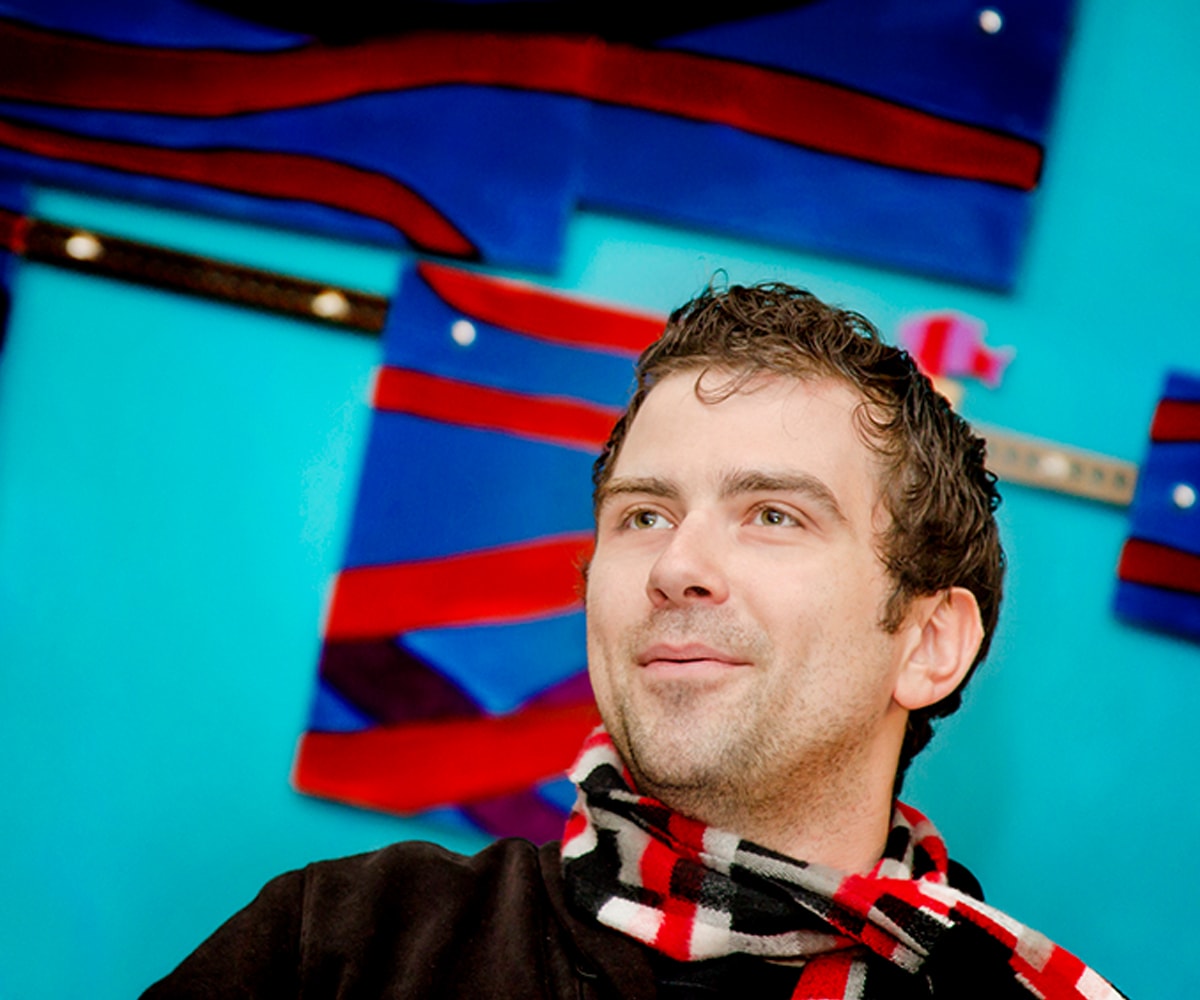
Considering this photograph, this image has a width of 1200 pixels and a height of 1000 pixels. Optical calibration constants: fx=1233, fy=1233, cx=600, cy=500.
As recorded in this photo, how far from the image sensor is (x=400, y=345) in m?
1.68

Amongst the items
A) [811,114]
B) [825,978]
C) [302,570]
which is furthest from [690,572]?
[811,114]

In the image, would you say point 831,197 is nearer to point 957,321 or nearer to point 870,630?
point 957,321

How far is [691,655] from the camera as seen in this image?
1.19 metres

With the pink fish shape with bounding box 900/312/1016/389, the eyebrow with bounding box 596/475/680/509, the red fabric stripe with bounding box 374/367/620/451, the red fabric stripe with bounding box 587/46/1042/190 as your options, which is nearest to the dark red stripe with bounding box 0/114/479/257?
the red fabric stripe with bounding box 374/367/620/451

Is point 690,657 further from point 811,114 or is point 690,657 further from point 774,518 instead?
point 811,114

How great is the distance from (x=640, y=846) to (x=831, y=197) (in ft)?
3.16

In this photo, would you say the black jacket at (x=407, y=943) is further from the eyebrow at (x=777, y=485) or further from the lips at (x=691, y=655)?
the eyebrow at (x=777, y=485)

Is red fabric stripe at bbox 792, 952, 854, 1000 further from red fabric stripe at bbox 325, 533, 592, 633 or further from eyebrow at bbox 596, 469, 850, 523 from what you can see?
red fabric stripe at bbox 325, 533, 592, 633

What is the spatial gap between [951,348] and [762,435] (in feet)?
1.95

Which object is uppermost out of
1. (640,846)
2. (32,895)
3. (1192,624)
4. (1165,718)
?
(1192,624)

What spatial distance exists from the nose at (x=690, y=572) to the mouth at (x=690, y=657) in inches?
1.7

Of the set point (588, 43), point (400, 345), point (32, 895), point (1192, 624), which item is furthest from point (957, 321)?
point (32, 895)

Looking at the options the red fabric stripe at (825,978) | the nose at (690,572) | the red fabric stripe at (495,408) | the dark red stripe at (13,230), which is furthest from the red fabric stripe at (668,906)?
the dark red stripe at (13,230)

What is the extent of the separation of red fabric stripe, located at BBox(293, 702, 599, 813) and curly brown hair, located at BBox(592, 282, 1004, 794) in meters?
0.42
